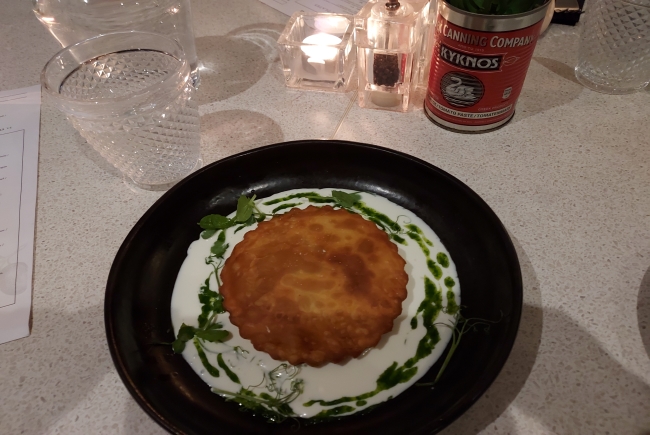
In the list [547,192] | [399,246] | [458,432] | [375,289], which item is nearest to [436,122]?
[547,192]

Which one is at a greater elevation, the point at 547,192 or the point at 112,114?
the point at 112,114

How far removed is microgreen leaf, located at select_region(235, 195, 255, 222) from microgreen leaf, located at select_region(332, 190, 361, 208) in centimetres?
14

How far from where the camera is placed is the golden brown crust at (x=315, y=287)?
1.88 feet

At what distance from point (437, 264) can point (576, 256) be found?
0.76ft

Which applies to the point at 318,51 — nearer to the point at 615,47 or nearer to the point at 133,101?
the point at 133,101

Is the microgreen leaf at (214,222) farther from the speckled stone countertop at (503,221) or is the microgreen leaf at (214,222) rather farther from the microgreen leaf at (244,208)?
the speckled stone countertop at (503,221)

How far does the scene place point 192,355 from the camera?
1.96ft

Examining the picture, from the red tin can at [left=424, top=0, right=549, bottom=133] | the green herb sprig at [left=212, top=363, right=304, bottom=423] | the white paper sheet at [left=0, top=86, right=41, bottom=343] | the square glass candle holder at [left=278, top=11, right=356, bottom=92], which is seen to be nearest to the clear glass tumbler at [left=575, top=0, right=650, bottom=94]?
the red tin can at [left=424, top=0, right=549, bottom=133]

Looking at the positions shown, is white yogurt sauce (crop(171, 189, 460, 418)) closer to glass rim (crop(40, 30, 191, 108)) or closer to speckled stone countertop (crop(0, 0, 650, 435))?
speckled stone countertop (crop(0, 0, 650, 435))

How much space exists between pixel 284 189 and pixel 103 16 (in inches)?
22.2

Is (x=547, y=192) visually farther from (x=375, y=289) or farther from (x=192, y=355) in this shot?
(x=192, y=355)

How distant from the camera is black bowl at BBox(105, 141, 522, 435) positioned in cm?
52

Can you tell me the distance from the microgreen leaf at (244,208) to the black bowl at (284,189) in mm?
31

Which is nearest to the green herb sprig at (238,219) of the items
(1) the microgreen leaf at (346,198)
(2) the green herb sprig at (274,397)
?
(1) the microgreen leaf at (346,198)
